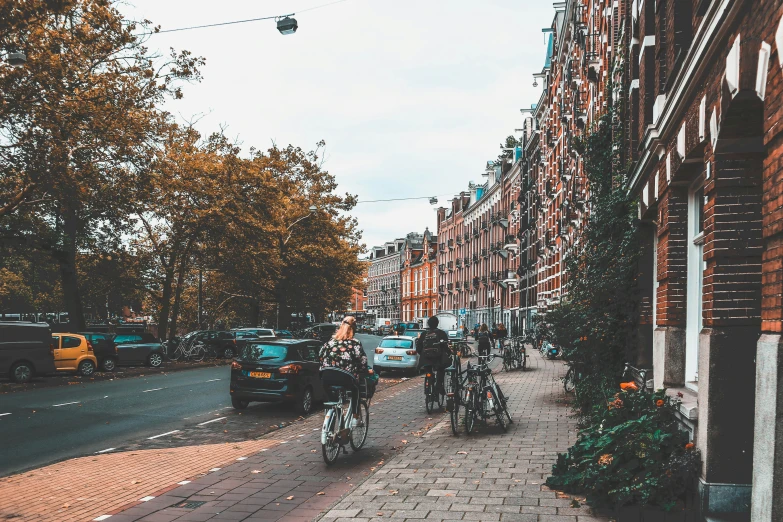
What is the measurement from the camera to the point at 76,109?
18969 millimetres

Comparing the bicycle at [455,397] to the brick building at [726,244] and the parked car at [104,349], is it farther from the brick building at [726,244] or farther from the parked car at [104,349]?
the parked car at [104,349]

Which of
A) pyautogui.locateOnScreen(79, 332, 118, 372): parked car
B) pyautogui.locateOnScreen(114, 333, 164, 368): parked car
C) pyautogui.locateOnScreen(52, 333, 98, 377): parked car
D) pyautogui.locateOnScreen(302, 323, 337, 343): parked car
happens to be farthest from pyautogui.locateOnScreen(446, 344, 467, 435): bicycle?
pyautogui.locateOnScreen(302, 323, 337, 343): parked car

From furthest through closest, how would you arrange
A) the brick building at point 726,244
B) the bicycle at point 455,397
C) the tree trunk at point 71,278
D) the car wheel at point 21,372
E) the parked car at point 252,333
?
the parked car at point 252,333 → the tree trunk at point 71,278 → the car wheel at point 21,372 → the bicycle at point 455,397 → the brick building at point 726,244

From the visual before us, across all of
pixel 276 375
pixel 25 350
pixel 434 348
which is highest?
pixel 434 348

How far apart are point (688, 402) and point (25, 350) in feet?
67.4

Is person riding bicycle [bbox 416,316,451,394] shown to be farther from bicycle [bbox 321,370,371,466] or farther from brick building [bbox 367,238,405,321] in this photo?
brick building [bbox 367,238,405,321]

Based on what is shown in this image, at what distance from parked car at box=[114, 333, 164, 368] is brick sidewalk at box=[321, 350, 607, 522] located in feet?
71.7

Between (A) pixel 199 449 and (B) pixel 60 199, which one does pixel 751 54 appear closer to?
(A) pixel 199 449

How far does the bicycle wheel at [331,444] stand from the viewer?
9.47 m

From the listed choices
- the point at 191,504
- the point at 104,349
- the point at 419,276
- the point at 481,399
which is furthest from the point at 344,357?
the point at 419,276

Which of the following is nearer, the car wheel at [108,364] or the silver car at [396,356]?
the silver car at [396,356]

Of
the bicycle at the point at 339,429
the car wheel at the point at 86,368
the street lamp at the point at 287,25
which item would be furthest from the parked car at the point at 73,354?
the bicycle at the point at 339,429

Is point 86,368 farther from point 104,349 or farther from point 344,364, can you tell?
point 344,364

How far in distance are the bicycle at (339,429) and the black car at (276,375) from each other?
214 inches
